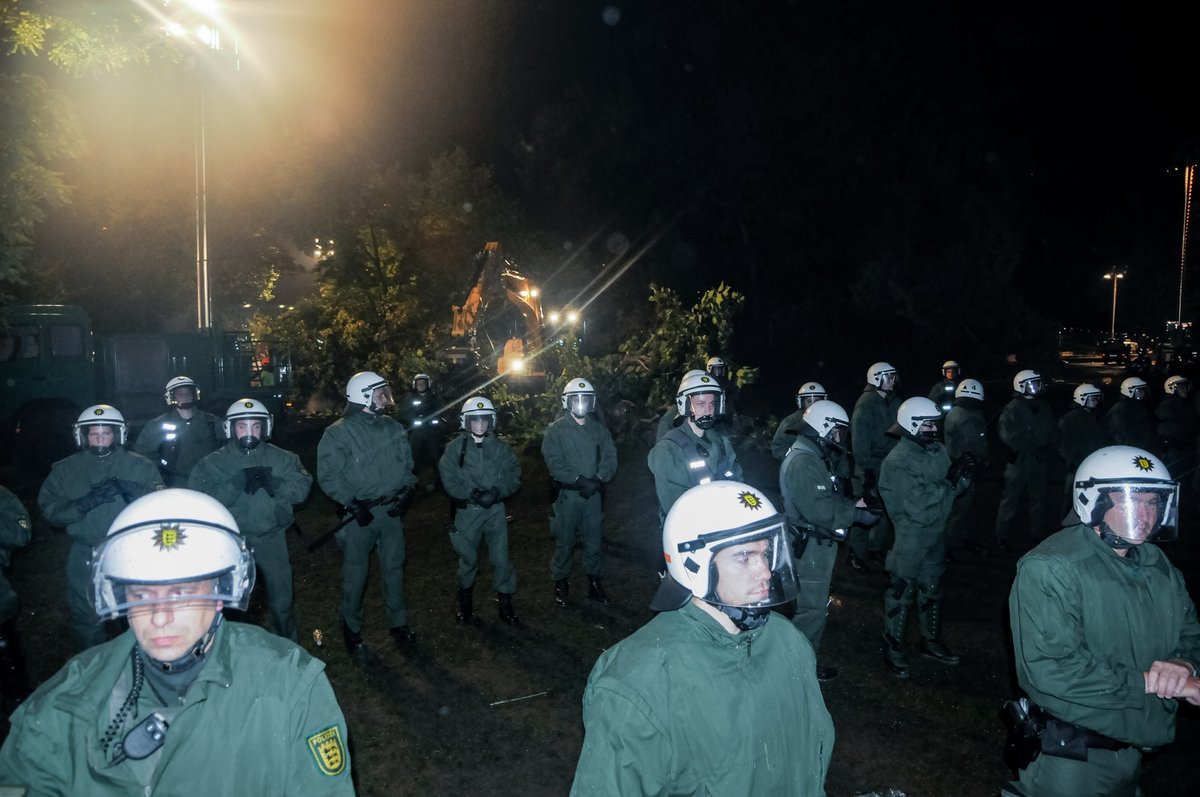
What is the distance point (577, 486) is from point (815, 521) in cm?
290

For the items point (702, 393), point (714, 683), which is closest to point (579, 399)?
point (702, 393)

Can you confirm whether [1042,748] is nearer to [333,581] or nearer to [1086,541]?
[1086,541]

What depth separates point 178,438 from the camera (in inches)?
370

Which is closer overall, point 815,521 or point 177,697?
Answer: point 177,697

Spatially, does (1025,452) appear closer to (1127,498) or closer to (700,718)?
(1127,498)

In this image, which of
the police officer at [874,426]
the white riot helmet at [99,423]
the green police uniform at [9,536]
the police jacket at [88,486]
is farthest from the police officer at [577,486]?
the green police uniform at [9,536]

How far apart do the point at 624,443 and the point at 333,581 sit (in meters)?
7.99

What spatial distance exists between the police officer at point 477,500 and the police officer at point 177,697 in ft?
16.0

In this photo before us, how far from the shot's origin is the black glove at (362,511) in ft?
21.6

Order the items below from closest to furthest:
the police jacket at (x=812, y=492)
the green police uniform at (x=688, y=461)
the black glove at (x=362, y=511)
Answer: the police jacket at (x=812, y=492) < the green police uniform at (x=688, y=461) < the black glove at (x=362, y=511)

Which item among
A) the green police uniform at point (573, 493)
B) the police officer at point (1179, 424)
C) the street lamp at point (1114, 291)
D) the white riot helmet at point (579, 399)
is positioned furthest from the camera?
the street lamp at point (1114, 291)

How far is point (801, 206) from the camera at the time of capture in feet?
97.5

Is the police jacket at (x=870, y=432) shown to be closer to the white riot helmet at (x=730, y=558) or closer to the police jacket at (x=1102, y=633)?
the police jacket at (x=1102, y=633)

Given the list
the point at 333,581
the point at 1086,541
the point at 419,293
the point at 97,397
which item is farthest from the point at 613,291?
the point at 1086,541
